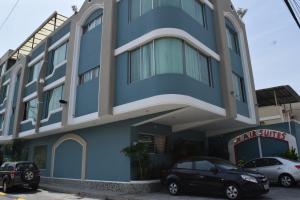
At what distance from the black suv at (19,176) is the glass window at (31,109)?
5483 millimetres

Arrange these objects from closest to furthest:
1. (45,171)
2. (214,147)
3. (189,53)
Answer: (189,53) → (214,147) → (45,171)

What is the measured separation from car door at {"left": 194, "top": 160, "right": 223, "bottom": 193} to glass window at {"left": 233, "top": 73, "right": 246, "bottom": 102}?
22.5 ft

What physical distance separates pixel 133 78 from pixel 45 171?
11882mm

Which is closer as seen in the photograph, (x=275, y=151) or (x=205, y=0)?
(x=205, y=0)

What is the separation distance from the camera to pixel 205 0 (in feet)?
51.6

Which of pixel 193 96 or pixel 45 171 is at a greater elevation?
pixel 193 96

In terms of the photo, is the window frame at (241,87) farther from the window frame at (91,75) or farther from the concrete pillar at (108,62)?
the window frame at (91,75)

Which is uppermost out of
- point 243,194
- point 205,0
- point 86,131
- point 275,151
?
point 205,0

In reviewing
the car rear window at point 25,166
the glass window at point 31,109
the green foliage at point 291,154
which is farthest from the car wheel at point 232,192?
the glass window at point 31,109

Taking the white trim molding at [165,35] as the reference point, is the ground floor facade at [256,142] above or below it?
below

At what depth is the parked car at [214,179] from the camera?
32.3ft

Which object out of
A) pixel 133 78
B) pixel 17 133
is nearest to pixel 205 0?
pixel 133 78

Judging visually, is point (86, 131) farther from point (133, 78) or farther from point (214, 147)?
point (214, 147)

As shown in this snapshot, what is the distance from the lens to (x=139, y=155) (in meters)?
13.1
